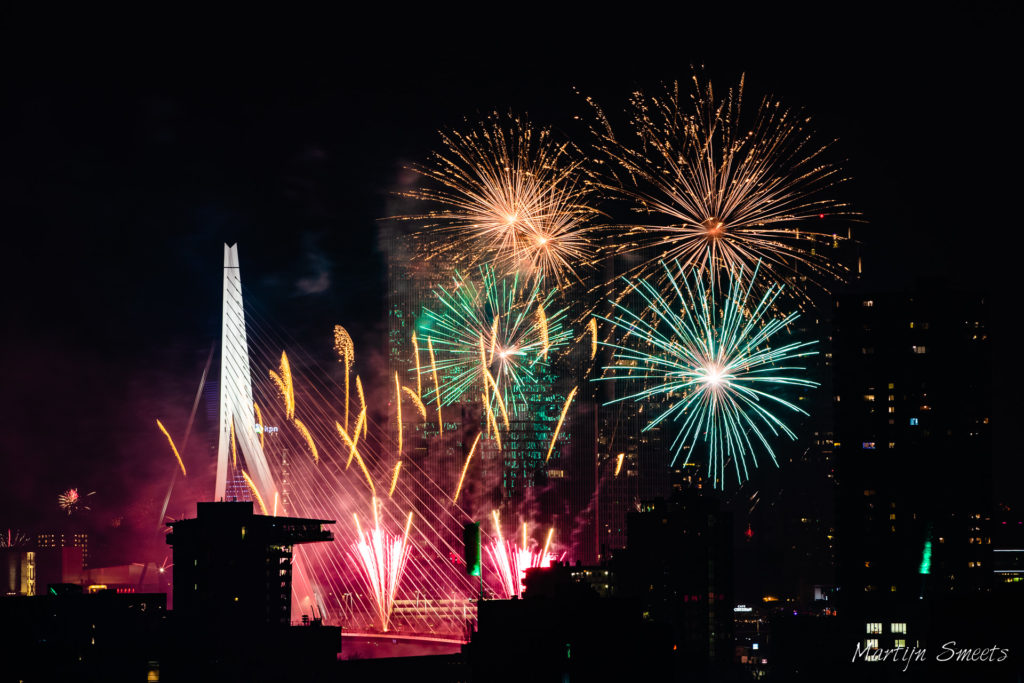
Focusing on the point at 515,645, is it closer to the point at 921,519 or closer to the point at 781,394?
the point at 921,519

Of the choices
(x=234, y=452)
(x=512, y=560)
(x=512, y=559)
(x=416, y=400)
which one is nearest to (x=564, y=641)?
(x=234, y=452)

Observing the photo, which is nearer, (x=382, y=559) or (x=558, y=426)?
(x=382, y=559)

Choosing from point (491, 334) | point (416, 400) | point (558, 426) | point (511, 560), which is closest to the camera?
point (491, 334)

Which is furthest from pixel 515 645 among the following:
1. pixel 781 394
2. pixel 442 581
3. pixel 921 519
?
pixel 781 394

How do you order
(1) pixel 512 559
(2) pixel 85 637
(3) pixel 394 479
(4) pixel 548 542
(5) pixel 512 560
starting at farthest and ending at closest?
(4) pixel 548 542, (3) pixel 394 479, (1) pixel 512 559, (5) pixel 512 560, (2) pixel 85 637

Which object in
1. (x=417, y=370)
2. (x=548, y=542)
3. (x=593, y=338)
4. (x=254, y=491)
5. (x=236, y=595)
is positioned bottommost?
(x=236, y=595)

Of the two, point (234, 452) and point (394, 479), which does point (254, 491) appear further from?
point (394, 479)
